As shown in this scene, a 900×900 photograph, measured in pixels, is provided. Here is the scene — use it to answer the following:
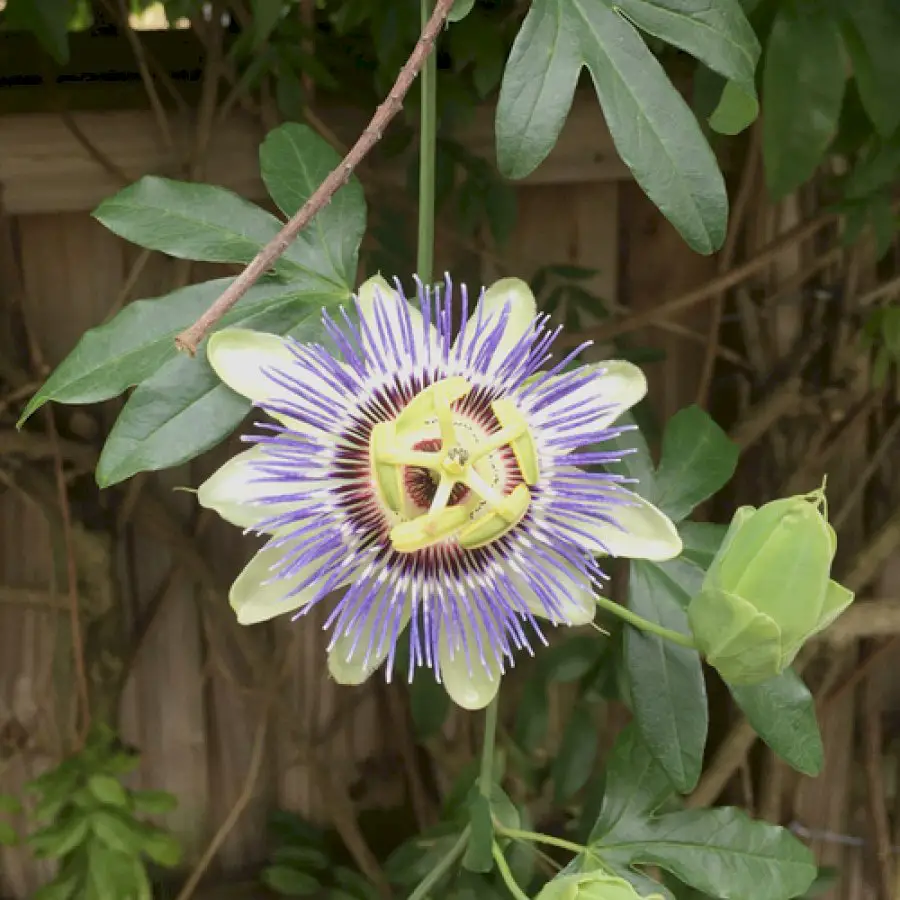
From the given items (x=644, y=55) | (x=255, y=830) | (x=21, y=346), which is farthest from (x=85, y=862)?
(x=644, y=55)

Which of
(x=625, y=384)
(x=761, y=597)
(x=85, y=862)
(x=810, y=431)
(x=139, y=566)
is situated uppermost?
(x=625, y=384)

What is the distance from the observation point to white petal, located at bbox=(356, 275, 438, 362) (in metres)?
0.71

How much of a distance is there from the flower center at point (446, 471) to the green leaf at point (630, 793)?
0.44 meters

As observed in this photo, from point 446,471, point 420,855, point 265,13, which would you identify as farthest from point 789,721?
point 265,13

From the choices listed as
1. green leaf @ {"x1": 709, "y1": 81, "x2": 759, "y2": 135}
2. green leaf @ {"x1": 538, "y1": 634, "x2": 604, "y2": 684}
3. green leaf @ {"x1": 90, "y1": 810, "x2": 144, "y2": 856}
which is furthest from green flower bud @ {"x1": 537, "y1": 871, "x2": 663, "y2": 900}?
green leaf @ {"x1": 90, "y1": 810, "x2": 144, "y2": 856}

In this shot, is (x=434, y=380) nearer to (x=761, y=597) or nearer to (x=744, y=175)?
(x=761, y=597)

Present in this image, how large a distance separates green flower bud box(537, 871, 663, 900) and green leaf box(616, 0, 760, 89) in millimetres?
575

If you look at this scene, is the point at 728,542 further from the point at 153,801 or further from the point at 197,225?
the point at 153,801

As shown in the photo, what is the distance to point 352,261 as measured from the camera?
86cm

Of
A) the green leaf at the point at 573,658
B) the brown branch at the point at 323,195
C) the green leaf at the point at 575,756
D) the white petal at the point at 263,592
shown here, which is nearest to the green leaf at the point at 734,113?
the brown branch at the point at 323,195

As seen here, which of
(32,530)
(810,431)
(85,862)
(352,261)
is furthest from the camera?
(810,431)

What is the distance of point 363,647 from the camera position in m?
0.76

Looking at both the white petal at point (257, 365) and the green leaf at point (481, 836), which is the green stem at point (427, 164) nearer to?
the white petal at point (257, 365)

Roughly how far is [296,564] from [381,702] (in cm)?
107
